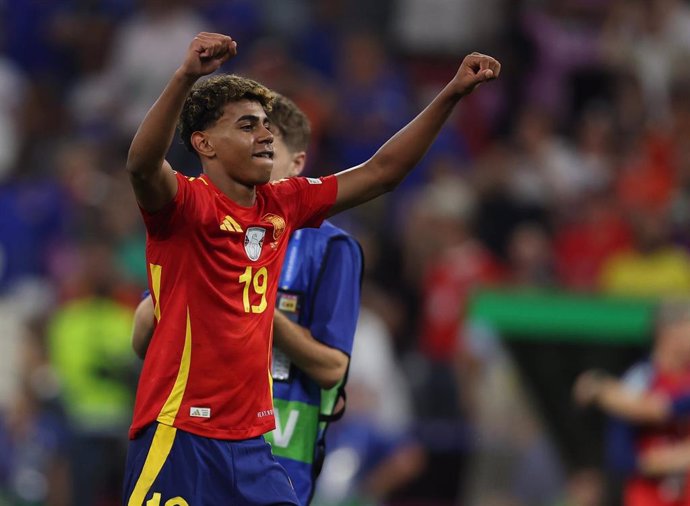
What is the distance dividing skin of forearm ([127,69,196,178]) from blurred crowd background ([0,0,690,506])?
15.3 ft

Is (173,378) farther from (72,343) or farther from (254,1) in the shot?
(254,1)

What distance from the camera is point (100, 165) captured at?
1268 cm

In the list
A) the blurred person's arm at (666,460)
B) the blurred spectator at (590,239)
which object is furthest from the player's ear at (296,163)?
the blurred spectator at (590,239)

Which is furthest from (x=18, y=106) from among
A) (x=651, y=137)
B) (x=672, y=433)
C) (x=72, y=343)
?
(x=672, y=433)

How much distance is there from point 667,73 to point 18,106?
20.2 feet

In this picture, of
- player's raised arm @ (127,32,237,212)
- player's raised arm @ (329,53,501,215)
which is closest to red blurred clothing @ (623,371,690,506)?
player's raised arm @ (329,53,501,215)

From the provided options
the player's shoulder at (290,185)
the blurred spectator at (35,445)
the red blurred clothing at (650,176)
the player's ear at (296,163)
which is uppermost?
the red blurred clothing at (650,176)

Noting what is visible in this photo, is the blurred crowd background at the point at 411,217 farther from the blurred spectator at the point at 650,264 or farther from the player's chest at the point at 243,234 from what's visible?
the player's chest at the point at 243,234

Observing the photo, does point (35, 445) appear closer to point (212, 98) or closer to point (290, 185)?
point (290, 185)

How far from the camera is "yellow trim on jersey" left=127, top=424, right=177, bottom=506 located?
14.7ft

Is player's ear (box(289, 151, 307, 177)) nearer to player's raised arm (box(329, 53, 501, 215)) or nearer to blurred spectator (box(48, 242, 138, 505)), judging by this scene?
player's raised arm (box(329, 53, 501, 215))

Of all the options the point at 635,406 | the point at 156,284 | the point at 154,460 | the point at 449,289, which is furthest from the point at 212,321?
the point at 449,289

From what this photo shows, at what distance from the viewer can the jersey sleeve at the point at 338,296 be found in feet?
17.4

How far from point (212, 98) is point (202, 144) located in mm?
152
